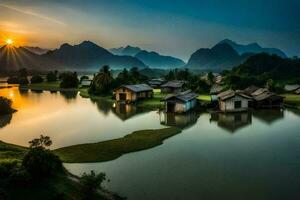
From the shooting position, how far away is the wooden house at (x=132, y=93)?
64.4m

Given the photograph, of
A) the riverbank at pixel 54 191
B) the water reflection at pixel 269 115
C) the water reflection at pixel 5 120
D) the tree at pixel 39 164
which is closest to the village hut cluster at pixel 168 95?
the water reflection at pixel 269 115

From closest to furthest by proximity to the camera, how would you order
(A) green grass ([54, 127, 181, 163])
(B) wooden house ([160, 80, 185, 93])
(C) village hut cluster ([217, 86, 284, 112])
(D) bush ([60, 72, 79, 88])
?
(A) green grass ([54, 127, 181, 163]), (C) village hut cluster ([217, 86, 284, 112]), (B) wooden house ([160, 80, 185, 93]), (D) bush ([60, 72, 79, 88])

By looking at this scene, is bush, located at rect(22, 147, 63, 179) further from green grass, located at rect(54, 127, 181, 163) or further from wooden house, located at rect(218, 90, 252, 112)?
wooden house, located at rect(218, 90, 252, 112)

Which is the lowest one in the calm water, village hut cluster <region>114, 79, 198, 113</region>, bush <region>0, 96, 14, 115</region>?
the calm water

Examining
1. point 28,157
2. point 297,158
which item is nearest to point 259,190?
point 297,158

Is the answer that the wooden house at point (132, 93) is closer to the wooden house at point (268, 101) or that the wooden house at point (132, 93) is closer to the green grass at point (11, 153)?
the wooden house at point (268, 101)

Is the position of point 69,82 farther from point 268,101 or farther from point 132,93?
point 268,101

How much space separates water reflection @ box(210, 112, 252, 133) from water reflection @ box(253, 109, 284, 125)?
156 cm

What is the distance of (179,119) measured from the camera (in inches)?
1768

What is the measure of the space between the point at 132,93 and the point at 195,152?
3818 cm

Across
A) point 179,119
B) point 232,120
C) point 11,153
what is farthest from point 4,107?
point 232,120

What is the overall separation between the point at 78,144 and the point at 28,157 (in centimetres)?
1184

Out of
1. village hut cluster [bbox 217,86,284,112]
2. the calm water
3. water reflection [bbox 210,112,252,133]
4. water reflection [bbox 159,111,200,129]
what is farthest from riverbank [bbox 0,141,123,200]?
village hut cluster [bbox 217,86,284,112]

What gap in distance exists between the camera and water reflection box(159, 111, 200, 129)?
4122 cm
